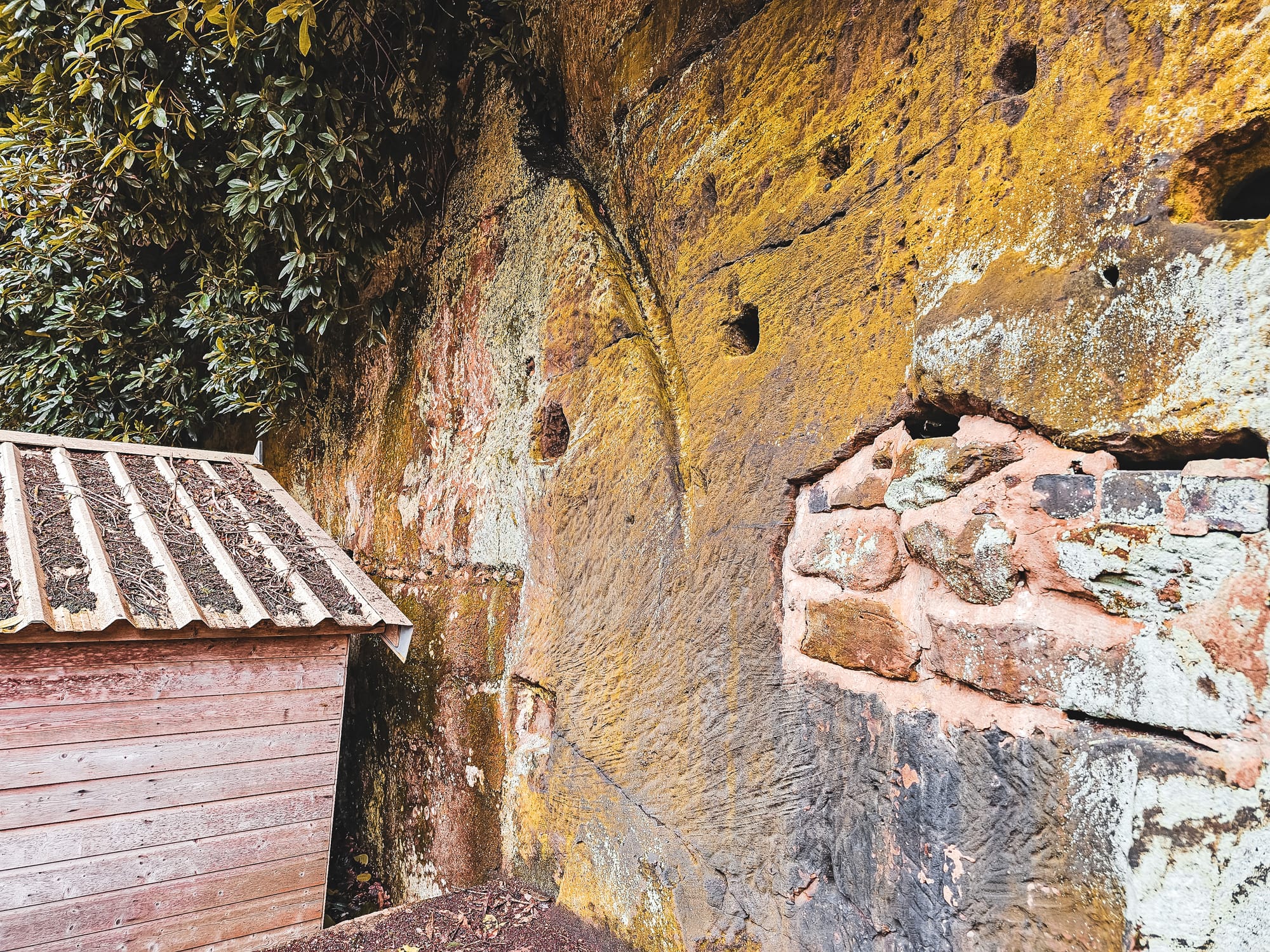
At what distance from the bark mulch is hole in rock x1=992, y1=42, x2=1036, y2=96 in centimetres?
236

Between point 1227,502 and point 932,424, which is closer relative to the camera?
point 1227,502

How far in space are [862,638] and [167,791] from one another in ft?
8.10

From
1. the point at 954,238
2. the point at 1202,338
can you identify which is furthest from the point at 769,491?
the point at 1202,338

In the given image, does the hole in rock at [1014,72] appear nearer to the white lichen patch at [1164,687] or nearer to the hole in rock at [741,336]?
the hole in rock at [741,336]

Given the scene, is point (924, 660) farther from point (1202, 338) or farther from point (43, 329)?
point (43, 329)

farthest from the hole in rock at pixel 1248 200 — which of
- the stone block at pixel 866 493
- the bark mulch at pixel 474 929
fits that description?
the bark mulch at pixel 474 929

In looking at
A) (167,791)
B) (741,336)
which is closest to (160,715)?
(167,791)

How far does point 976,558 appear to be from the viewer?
4.43 ft

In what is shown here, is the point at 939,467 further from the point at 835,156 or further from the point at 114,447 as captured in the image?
the point at 114,447

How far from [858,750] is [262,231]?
11.6 ft

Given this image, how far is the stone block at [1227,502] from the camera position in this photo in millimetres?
1012

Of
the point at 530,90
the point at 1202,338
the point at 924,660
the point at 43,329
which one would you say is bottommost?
the point at 924,660

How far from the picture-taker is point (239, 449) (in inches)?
208

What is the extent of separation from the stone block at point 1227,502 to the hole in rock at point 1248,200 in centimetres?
42
